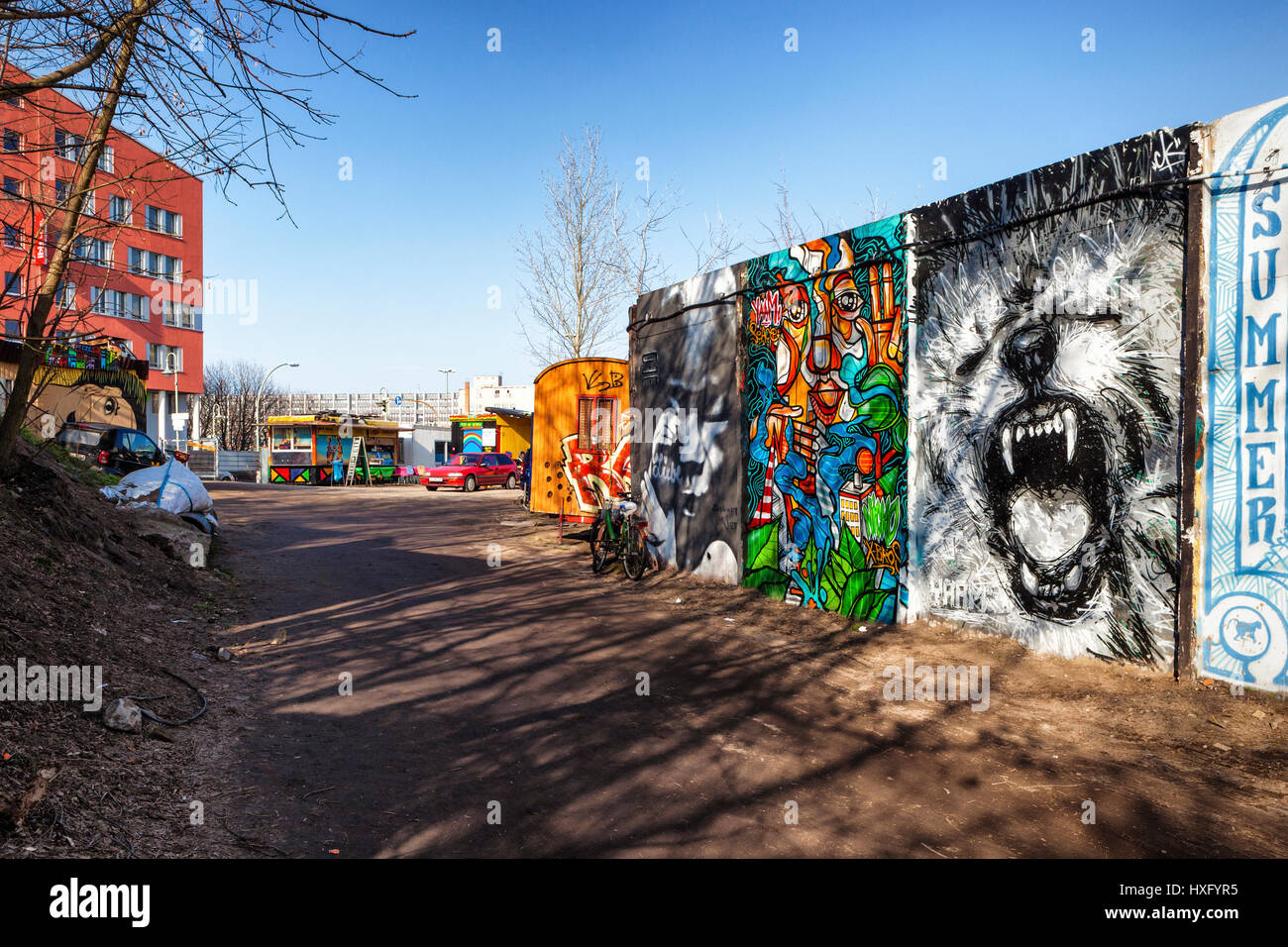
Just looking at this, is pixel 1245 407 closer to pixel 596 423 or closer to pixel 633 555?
pixel 633 555

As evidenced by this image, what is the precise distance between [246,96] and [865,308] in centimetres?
628

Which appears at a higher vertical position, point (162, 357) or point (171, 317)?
point (171, 317)

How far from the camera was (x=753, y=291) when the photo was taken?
1017 centimetres

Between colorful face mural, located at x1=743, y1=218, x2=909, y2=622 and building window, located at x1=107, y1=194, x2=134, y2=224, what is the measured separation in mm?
6644

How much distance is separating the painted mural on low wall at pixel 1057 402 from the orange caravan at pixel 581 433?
7.51 metres

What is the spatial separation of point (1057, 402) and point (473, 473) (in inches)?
1042

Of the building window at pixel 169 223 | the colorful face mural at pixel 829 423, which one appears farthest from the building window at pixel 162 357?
the colorful face mural at pixel 829 423

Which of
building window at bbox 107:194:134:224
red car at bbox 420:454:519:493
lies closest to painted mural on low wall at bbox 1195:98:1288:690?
building window at bbox 107:194:134:224

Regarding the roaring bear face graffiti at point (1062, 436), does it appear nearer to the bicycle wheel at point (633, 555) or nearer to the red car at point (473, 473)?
the bicycle wheel at point (633, 555)

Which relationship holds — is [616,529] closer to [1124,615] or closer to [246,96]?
[1124,615]

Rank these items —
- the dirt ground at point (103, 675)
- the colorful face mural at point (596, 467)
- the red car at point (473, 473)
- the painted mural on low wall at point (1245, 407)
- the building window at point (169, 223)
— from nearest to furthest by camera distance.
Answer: the dirt ground at point (103, 675)
the painted mural on low wall at point (1245, 407)
the colorful face mural at point (596, 467)
the red car at point (473, 473)
the building window at point (169, 223)

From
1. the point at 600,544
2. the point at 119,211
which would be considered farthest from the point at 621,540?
the point at 119,211

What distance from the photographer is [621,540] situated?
1180 centimetres

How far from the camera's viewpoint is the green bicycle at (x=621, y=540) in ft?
38.3
